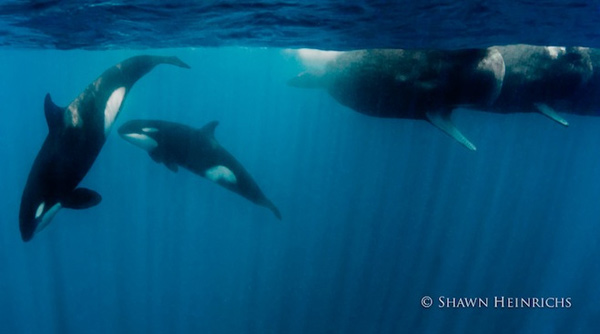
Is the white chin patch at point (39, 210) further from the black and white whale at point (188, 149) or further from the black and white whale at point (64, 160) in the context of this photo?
the black and white whale at point (188, 149)

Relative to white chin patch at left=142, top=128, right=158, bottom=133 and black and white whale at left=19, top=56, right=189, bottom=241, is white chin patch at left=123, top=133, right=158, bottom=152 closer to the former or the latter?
white chin patch at left=142, top=128, right=158, bottom=133

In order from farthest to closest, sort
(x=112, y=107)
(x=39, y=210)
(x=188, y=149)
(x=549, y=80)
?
(x=188, y=149)
(x=112, y=107)
(x=39, y=210)
(x=549, y=80)

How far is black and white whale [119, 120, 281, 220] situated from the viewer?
9.66 metres

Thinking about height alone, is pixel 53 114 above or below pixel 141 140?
above

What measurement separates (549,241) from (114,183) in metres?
34.4

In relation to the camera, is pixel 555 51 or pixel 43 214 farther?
pixel 43 214

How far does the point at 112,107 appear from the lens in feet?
29.8

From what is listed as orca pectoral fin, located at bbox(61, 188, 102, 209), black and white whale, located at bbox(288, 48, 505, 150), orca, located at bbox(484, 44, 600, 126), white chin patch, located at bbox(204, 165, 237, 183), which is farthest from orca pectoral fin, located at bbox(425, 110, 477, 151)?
orca pectoral fin, located at bbox(61, 188, 102, 209)

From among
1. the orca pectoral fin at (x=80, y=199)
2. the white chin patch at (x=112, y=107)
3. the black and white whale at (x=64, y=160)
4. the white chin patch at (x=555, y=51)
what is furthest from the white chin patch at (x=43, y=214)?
the white chin patch at (x=555, y=51)

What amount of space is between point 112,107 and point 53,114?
1344 mm

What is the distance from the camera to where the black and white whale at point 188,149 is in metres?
9.66

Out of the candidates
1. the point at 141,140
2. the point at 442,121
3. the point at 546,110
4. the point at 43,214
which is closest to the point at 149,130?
the point at 141,140

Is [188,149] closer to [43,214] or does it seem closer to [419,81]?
[43,214]

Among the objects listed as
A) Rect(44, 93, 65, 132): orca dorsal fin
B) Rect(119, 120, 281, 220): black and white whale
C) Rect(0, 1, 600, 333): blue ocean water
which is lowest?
Rect(0, 1, 600, 333): blue ocean water
